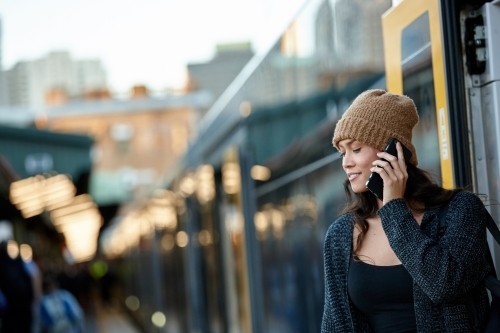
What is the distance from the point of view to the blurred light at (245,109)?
6402mm

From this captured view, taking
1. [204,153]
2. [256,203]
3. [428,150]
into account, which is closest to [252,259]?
[256,203]

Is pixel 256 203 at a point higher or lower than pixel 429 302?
higher

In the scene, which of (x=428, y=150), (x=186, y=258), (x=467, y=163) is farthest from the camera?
(x=186, y=258)

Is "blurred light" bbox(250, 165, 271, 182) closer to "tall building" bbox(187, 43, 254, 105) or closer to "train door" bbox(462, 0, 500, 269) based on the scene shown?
"train door" bbox(462, 0, 500, 269)

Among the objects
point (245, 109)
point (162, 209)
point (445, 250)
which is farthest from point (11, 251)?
point (445, 250)

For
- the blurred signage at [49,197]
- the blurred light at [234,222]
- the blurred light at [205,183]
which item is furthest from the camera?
the blurred signage at [49,197]

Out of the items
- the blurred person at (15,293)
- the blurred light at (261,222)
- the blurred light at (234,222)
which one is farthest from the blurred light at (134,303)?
the blurred light at (261,222)

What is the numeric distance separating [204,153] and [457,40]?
6.66 meters

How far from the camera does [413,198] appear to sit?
7.46 ft

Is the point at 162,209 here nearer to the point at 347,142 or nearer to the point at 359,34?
the point at 359,34

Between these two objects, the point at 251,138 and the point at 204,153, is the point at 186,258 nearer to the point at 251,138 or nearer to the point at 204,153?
the point at 204,153

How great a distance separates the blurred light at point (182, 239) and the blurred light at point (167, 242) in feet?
2.13

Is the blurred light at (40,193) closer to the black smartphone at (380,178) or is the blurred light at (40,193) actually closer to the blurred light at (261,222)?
the blurred light at (261,222)

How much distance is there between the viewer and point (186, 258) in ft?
36.7
